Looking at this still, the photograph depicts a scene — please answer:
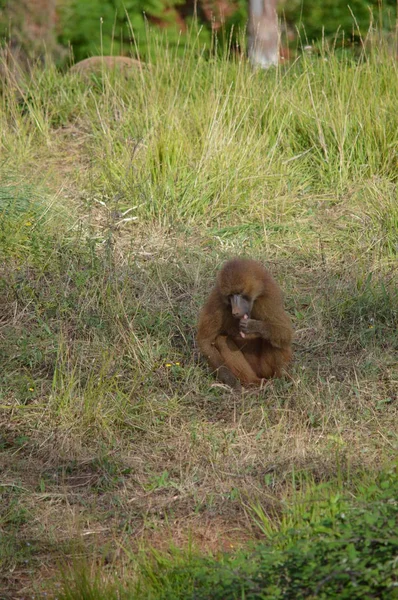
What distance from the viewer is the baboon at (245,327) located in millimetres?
5512

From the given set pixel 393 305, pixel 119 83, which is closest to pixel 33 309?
pixel 393 305

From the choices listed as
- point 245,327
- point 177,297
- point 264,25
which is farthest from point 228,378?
point 264,25

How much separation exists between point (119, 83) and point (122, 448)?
457cm

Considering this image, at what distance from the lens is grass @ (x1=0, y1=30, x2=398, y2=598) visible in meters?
4.80

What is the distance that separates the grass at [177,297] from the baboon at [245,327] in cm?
14

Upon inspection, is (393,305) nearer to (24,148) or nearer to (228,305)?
(228,305)

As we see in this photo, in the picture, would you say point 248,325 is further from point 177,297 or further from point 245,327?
point 177,297

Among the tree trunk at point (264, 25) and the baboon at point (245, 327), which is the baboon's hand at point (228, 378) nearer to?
the baboon at point (245, 327)

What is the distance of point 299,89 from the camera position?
28.5 feet

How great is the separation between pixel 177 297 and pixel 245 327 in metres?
1.24

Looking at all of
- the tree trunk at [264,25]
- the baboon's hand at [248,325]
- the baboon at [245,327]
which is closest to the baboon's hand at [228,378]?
the baboon at [245,327]

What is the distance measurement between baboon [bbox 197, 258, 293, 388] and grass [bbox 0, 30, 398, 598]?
0.46ft

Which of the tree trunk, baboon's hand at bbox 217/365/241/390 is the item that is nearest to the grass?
baboon's hand at bbox 217/365/241/390

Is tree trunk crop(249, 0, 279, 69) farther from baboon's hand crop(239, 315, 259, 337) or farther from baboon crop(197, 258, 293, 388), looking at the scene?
baboon's hand crop(239, 315, 259, 337)
